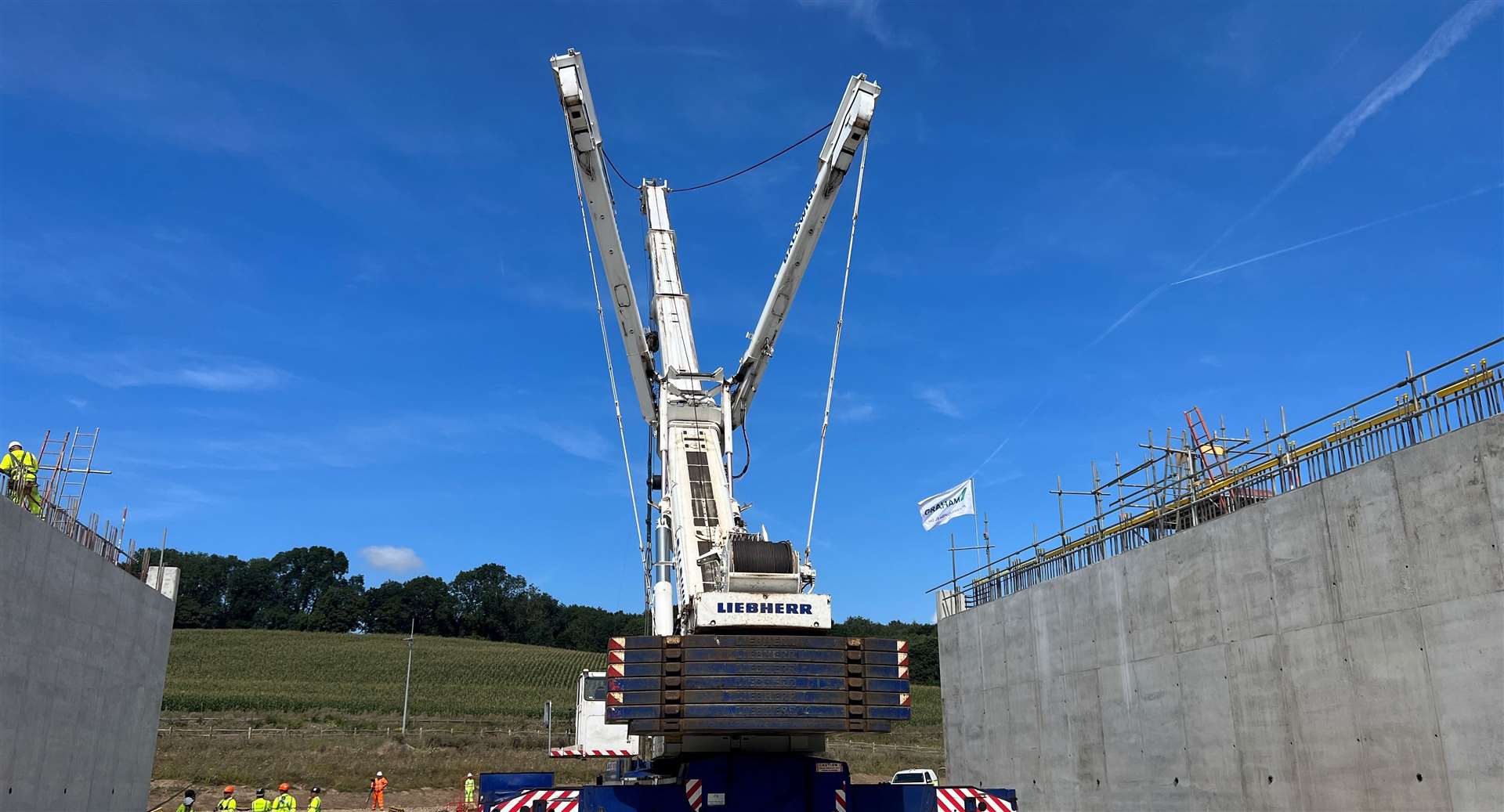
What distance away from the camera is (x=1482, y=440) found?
1257cm

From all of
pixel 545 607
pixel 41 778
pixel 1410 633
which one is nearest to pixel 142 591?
pixel 41 778

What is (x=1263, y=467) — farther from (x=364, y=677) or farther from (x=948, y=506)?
(x=364, y=677)

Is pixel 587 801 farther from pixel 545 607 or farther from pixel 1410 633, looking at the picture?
pixel 545 607

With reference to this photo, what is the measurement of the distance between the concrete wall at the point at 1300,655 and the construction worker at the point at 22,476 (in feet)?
59.6

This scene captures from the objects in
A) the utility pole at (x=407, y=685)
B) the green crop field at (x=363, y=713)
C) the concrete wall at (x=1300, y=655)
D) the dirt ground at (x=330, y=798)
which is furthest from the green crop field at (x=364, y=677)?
the concrete wall at (x=1300, y=655)

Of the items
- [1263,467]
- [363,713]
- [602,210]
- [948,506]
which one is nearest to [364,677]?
[363,713]

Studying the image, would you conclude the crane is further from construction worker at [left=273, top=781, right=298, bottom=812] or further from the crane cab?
construction worker at [left=273, top=781, right=298, bottom=812]

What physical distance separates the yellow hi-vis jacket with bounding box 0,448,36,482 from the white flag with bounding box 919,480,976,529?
1981 cm

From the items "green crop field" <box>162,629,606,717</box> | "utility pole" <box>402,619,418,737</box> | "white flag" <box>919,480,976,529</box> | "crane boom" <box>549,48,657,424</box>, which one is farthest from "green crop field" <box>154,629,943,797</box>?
"crane boom" <box>549,48,657,424</box>

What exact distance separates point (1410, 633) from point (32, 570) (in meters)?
18.5

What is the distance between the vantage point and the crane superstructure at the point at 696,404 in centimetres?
1234

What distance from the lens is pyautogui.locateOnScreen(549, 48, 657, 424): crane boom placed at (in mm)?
16938

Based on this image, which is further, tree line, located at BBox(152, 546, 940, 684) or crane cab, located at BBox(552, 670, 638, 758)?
tree line, located at BBox(152, 546, 940, 684)

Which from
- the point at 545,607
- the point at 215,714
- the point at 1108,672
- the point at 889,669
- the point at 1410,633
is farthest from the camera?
the point at 545,607
